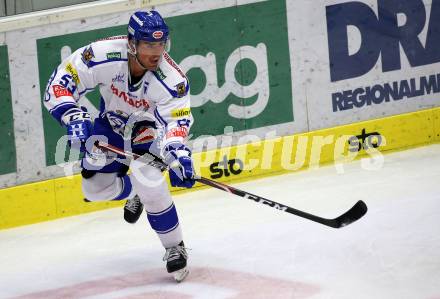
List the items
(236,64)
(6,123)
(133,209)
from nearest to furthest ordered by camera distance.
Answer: (133,209), (6,123), (236,64)

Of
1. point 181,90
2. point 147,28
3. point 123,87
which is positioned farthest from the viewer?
point 123,87

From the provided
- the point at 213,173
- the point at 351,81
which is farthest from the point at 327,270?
the point at 351,81

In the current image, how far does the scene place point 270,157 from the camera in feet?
21.7

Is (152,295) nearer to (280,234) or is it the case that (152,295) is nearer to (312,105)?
(280,234)

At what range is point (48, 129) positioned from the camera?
20.1ft

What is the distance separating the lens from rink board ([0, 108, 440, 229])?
19.9 ft

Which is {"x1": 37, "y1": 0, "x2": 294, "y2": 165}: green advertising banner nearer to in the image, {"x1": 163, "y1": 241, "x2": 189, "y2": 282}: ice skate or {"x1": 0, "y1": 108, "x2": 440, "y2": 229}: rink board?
{"x1": 0, "y1": 108, "x2": 440, "y2": 229}: rink board

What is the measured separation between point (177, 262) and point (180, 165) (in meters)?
0.53

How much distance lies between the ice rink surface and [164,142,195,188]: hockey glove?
536 mm

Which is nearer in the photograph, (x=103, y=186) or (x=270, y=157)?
(x=103, y=186)

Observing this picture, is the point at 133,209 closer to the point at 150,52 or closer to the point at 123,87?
the point at 123,87

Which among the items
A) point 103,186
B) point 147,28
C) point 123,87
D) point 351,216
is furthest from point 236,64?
point 147,28

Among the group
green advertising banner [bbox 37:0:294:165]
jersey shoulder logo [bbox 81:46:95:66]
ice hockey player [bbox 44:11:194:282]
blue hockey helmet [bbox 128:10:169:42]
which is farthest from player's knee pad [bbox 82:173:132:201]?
green advertising banner [bbox 37:0:294:165]

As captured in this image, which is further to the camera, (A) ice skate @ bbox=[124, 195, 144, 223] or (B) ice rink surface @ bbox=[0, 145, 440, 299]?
(A) ice skate @ bbox=[124, 195, 144, 223]
